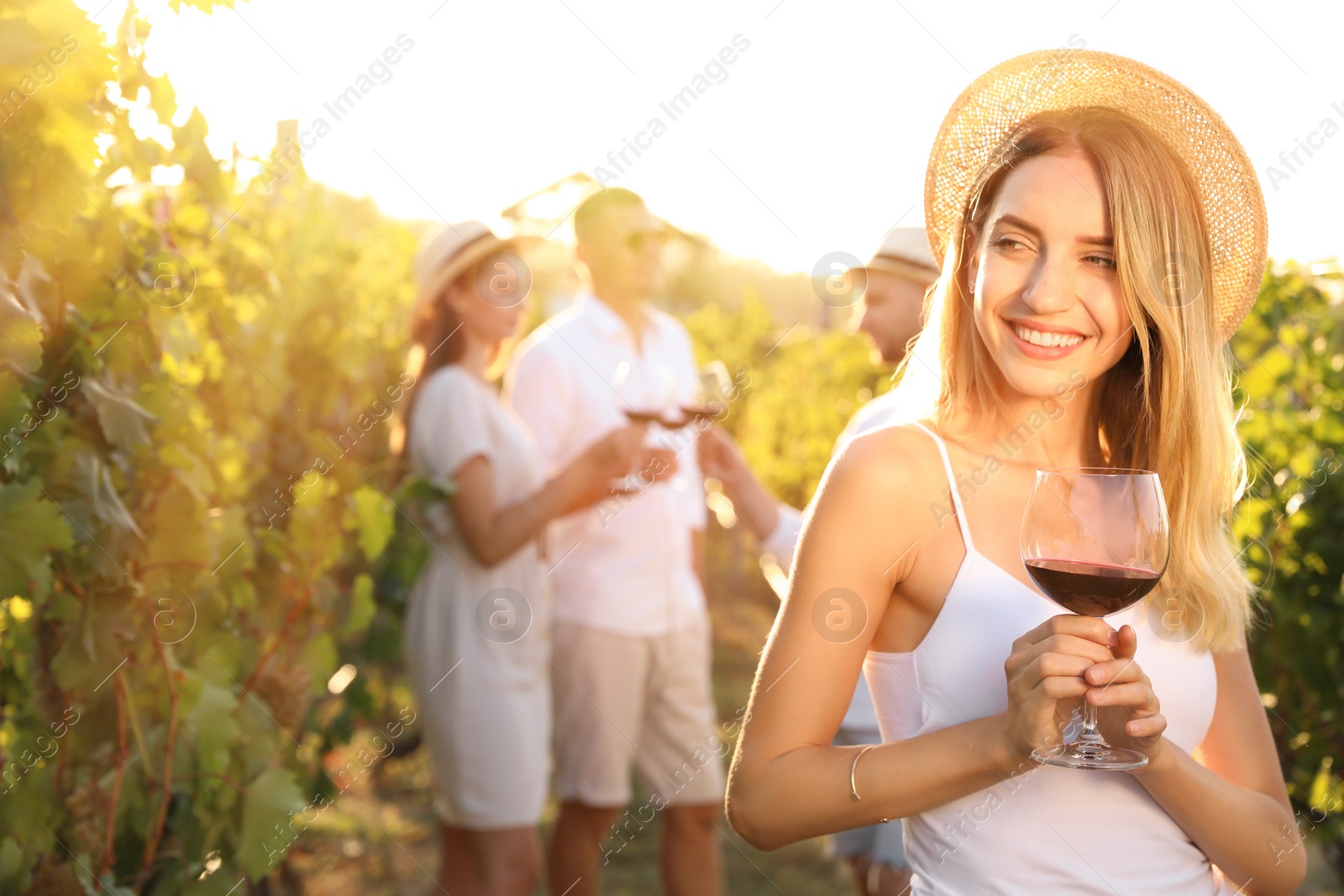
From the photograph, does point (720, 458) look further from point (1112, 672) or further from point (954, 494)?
point (1112, 672)

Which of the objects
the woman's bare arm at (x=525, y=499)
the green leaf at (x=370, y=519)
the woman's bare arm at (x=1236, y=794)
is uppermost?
the green leaf at (x=370, y=519)

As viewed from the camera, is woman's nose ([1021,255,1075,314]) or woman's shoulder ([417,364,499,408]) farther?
woman's shoulder ([417,364,499,408])

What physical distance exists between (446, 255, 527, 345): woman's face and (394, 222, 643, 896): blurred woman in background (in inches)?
2.9

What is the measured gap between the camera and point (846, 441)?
2836 mm

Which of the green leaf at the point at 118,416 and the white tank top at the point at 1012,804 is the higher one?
the green leaf at the point at 118,416

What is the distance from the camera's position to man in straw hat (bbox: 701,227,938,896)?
306cm

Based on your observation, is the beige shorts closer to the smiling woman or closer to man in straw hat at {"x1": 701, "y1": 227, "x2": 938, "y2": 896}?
man in straw hat at {"x1": 701, "y1": 227, "x2": 938, "y2": 896}

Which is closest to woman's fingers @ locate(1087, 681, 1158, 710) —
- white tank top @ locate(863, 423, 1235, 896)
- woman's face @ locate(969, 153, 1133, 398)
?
white tank top @ locate(863, 423, 1235, 896)

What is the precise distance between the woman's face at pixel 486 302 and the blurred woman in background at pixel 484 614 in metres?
0.07

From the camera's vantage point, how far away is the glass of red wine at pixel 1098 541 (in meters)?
1.42

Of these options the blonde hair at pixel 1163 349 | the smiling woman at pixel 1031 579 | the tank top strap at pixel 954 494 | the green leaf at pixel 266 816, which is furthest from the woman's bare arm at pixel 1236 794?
the green leaf at pixel 266 816

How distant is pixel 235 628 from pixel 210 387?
822 millimetres

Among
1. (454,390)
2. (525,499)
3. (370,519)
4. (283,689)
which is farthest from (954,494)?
(454,390)

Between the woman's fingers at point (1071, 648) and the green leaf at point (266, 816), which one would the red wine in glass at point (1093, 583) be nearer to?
the woman's fingers at point (1071, 648)
